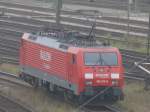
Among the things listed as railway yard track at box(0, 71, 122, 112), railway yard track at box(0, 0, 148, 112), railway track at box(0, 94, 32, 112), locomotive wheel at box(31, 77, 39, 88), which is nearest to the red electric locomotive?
railway yard track at box(0, 71, 122, 112)

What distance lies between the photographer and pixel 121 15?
175 ft

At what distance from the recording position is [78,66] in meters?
22.0

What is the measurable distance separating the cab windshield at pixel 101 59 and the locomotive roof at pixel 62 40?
1.93 feet

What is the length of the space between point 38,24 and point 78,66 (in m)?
25.9

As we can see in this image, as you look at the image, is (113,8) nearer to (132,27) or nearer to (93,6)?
(93,6)

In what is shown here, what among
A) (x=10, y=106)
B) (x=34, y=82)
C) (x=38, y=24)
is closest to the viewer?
(x=10, y=106)

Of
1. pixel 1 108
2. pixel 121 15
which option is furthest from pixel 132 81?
pixel 121 15

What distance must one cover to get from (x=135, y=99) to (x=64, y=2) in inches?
1567

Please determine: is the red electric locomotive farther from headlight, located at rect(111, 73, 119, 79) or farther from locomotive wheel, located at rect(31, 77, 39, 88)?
locomotive wheel, located at rect(31, 77, 39, 88)

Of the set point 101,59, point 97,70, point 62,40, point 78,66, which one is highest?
point 62,40

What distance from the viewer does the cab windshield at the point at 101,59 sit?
22.2 metres

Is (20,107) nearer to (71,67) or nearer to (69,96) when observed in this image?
(69,96)

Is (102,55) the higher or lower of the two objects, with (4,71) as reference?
higher

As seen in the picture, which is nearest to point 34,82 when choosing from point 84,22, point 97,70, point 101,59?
point 101,59
